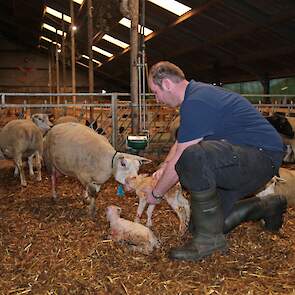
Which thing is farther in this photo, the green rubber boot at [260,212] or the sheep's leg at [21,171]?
the sheep's leg at [21,171]

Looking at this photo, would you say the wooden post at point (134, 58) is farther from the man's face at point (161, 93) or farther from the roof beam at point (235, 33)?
the roof beam at point (235, 33)

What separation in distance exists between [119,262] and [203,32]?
10.8 m

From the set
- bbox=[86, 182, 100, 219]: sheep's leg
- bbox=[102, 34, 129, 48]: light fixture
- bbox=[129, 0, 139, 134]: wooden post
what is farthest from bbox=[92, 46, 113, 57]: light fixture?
bbox=[86, 182, 100, 219]: sheep's leg

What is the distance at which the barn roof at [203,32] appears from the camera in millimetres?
9867

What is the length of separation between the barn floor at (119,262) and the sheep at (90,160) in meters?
0.37

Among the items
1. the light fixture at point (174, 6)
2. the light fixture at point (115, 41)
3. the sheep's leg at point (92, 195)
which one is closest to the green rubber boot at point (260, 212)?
the sheep's leg at point (92, 195)

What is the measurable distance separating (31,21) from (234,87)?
10152 mm

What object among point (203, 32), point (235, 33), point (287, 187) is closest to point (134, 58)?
point (287, 187)

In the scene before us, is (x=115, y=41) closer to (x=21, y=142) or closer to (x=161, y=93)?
(x=21, y=142)

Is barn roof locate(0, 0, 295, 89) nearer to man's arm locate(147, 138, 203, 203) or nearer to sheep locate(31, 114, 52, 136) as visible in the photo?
sheep locate(31, 114, 52, 136)

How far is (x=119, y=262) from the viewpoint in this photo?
9.74 ft

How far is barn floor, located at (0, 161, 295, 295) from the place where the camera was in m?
2.61

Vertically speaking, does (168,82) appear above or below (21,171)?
above

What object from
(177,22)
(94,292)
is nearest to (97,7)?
(177,22)
